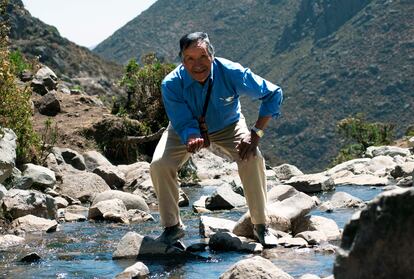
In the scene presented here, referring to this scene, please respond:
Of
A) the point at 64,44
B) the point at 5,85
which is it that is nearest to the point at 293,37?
the point at 64,44

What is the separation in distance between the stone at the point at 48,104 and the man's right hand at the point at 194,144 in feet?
47.4

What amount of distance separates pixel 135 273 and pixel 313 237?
6.82ft

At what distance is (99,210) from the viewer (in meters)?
9.95

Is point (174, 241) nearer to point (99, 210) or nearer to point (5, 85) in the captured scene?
point (99, 210)

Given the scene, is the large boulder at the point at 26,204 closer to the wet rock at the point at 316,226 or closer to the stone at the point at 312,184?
the wet rock at the point at 316,226

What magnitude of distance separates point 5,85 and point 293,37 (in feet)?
395

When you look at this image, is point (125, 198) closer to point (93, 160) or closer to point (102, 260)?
point (102, 260)

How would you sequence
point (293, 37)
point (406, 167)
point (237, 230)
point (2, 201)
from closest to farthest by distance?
point (237, 230) < point (2, 201) < point (406, 167) < point (293, 37)

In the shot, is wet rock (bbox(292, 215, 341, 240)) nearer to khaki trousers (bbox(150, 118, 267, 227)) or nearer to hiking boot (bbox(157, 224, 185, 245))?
khaki trousers (bbox(150, 118, 267, 227))

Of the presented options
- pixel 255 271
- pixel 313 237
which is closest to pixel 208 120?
pixel 313 237

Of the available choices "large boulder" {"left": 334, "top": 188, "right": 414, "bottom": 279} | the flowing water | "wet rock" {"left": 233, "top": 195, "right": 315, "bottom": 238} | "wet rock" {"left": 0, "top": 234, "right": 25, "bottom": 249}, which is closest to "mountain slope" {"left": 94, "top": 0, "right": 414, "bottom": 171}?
"wet rock" {"left": 233, "top": 195, "right": 315, "bottom": 238}

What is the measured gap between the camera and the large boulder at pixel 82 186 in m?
13.0

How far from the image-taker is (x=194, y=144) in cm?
638

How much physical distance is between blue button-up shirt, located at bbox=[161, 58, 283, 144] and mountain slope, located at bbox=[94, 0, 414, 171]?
59.5m
